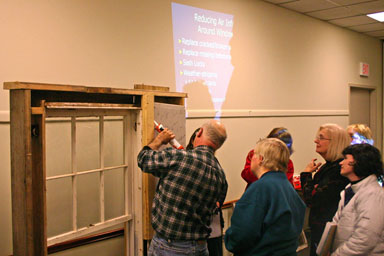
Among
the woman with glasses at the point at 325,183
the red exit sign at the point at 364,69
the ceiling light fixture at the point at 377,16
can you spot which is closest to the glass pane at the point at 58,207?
the woman with glasses at the point at 325,183

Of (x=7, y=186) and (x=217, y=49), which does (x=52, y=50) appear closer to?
(x=7, y=186)

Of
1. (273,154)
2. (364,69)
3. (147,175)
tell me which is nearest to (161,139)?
(147,175)

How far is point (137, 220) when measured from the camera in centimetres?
236

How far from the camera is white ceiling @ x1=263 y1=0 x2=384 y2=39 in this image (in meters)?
4.48

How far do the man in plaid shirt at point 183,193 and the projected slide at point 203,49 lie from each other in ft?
4.58

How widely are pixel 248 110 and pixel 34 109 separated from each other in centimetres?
274

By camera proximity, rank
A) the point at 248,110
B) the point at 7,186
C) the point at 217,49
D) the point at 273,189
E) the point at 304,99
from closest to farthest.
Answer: the point at 273,189 < the point at 7,186 < the point at 217,49 < the point at 248,110 < the point at 304,99

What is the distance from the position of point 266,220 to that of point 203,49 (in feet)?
7.43

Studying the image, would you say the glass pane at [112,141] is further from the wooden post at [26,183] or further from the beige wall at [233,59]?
the wooden post at [26,183]

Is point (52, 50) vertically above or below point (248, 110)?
above

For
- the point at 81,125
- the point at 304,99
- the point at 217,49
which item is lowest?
the point at 81,125

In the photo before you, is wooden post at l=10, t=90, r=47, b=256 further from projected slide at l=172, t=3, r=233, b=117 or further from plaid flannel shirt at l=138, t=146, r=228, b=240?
projected slide at l=172, t=3, r=233, b=117

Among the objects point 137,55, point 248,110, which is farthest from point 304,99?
point 137,55

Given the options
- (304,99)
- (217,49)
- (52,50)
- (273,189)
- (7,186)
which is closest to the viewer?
(273,189)
